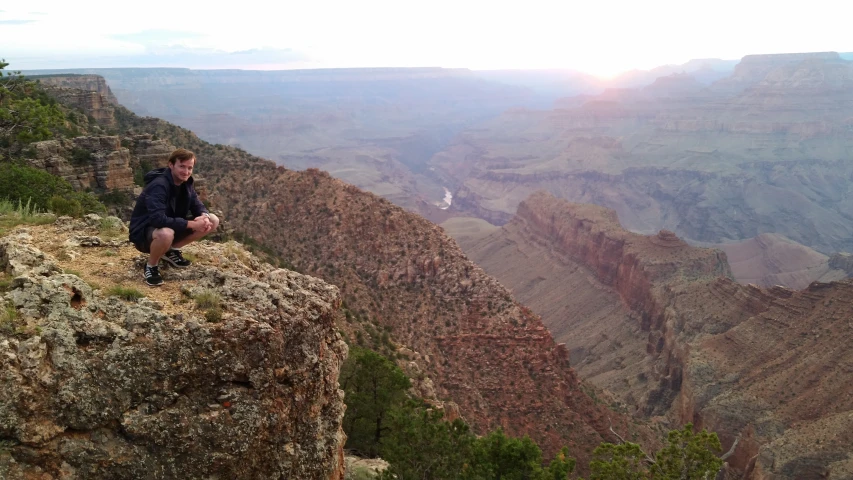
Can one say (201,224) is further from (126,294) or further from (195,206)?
(126,294)

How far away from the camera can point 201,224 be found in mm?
8688

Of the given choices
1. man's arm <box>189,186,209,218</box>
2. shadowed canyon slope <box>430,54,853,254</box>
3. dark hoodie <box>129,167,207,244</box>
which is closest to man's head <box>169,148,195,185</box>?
dark hoodie <box>129,167,207,244</box>

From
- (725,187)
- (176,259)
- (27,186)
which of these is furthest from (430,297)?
(725,187)

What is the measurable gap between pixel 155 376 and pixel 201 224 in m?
2.55

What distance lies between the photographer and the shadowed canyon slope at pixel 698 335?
36219 mm

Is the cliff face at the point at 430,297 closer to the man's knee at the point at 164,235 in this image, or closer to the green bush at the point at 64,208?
the green bush at the point at 64,208

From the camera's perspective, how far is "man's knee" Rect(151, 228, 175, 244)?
8.19 metres

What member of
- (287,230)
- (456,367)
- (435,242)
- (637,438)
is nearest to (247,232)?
(287,230)

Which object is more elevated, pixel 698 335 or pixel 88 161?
pixel 88 161

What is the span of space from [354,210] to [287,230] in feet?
15.7

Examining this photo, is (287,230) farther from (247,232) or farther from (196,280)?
(196,280)

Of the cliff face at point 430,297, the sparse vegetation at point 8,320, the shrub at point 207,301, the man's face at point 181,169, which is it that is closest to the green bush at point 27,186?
the man's face at point 181,169

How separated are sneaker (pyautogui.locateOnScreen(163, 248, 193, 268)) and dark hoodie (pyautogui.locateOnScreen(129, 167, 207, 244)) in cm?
42

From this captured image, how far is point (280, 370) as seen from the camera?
25.5 feet
